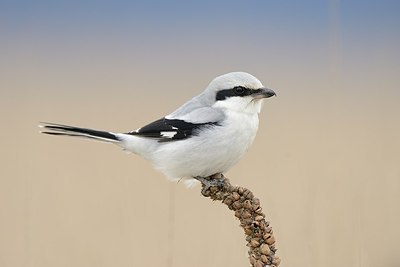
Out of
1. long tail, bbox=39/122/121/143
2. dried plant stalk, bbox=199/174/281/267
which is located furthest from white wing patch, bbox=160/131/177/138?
dried plant stalk, bbox=199/174/281/267

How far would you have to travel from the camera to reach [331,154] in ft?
Answer: 8.84

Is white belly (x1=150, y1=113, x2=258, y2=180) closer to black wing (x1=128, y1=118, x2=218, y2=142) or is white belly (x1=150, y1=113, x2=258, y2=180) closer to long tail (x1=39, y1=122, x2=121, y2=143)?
black wing (x1=128, y1=118, x2=218, y2=142)

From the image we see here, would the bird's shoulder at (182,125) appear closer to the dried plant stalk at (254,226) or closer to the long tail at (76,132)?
the long tail at (76,132)

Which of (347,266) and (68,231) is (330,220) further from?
(68,231)

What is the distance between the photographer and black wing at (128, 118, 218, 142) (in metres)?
1.64

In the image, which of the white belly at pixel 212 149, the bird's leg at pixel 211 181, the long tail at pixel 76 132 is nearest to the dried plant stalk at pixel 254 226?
the bird's leg at pixel 211 181

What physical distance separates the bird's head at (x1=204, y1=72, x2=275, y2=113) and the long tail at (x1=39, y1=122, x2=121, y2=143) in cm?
25

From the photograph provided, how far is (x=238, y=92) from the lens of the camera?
1.62 meters

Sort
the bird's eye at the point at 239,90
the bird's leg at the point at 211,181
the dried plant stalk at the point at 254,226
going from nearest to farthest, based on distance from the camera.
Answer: the dried plant stalk at the point at 254,226, the bird's leg at the point at 211,181, the bird's eye at the point at 239,90

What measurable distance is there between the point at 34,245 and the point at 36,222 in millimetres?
82

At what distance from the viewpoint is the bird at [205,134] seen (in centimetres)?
159

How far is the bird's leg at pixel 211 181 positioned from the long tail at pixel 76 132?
0.72 feet

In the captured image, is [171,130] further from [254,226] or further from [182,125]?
[254,226]

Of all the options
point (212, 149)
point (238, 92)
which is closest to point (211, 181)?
point (212, 149)
